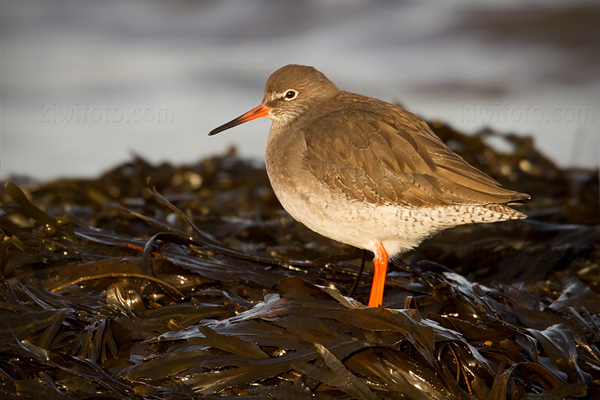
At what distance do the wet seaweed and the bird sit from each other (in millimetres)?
332

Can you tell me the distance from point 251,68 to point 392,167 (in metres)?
6.20

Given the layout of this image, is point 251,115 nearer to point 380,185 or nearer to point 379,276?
point 380,185

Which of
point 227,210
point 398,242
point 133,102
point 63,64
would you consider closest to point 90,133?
point 133,102

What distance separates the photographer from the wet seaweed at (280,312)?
2.34 m

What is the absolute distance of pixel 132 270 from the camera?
3062 millimetres

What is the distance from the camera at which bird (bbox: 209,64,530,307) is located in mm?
2971

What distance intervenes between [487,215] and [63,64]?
7665mm

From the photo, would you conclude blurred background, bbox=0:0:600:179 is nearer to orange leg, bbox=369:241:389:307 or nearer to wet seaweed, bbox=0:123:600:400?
wet seaweed, bbox=0:123:600:400

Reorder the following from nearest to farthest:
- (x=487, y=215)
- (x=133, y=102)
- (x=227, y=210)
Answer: (x=487, y=215), (x=227, y=210), (x=133, y=102)

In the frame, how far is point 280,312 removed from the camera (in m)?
2.60

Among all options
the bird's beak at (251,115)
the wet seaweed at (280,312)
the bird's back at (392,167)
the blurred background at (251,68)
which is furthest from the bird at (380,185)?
the blurred background at (251,68)

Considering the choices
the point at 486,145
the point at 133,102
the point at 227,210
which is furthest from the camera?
the point at 133,102

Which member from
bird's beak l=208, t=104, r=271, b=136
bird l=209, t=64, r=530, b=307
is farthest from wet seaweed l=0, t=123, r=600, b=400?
bird's beak l=208, t=104, r=271, b=136

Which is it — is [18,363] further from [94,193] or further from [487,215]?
[94,193]
